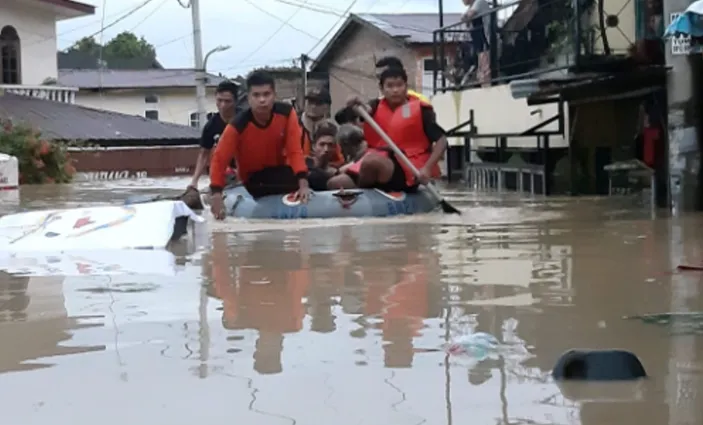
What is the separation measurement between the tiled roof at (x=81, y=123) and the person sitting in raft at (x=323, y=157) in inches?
769

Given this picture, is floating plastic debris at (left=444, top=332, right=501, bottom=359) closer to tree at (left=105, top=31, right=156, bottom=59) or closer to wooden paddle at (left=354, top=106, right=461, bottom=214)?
wooden paddle at (left=354, top=106, right=461, bottom=214)

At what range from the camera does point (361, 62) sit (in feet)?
150

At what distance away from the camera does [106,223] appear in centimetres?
898

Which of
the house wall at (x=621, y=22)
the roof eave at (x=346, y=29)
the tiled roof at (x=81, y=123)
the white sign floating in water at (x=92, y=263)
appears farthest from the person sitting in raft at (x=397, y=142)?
the roof eave at (x=346, y=29)

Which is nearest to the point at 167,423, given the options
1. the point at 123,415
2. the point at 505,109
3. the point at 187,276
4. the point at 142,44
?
the point at 123,415

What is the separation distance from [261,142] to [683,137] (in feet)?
12.8

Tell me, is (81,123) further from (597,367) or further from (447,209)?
(597,367)

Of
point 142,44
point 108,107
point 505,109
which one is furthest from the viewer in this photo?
point 142,44

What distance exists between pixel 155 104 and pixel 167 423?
5862 centimetres

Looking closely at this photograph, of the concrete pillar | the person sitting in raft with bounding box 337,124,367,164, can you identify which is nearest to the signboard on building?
the concrete pillar

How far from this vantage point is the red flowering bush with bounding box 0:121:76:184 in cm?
2625

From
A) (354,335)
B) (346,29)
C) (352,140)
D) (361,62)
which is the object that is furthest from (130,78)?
(354,335)

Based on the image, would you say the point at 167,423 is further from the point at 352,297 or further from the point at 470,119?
the point at 470,119

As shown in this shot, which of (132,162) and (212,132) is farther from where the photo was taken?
(132,162)
